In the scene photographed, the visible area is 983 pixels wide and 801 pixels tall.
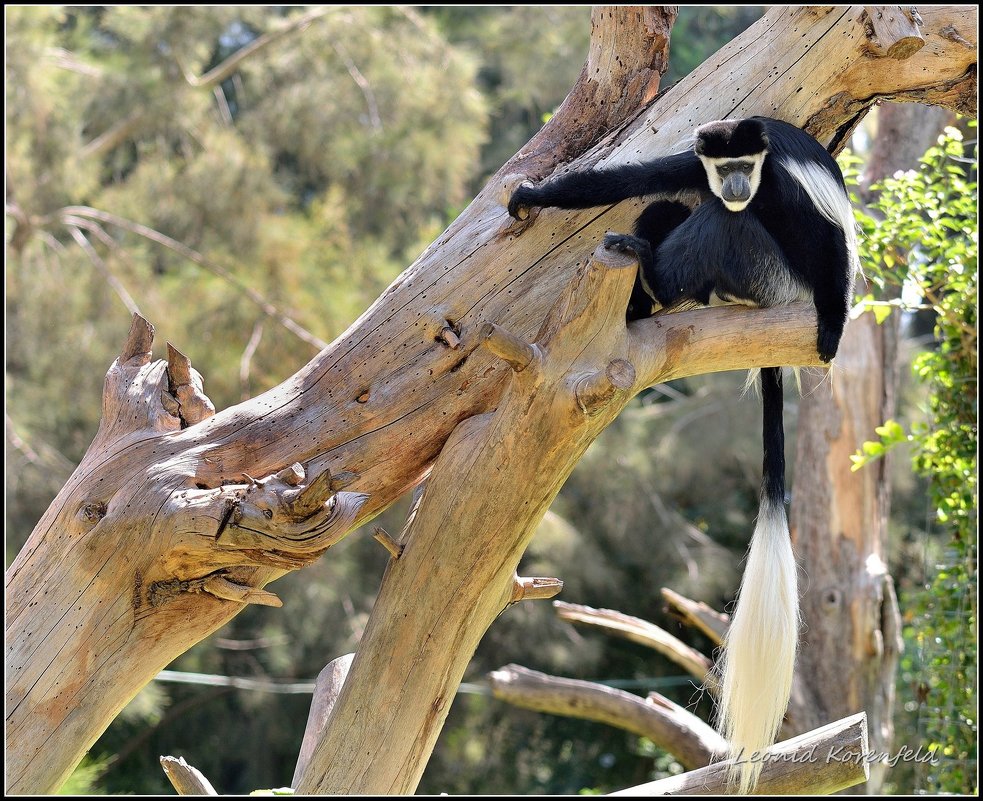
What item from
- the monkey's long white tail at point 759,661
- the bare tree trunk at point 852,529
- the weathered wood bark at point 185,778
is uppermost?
the weathered wood bark at point 185,778

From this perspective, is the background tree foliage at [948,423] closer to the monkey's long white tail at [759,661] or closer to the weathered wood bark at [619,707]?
the weathered wood bark at [619,707]

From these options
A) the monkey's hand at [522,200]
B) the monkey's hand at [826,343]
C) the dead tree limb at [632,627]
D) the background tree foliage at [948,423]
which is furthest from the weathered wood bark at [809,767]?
the monkey's hand at [522,200]

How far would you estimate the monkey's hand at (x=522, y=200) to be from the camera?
2.17m

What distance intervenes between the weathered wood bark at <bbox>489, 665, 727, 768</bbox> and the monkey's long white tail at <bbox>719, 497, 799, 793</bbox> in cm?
106

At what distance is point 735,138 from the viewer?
206 cm

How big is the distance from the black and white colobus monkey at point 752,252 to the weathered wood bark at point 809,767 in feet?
0.22

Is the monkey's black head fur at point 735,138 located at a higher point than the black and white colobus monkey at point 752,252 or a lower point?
higher

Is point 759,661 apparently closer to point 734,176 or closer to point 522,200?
point 734,176

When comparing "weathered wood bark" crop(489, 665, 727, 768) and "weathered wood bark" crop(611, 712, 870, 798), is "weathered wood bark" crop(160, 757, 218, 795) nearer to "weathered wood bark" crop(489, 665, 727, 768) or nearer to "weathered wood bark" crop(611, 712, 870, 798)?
"weathered wood bark" crop(611, 712, 870, 798)

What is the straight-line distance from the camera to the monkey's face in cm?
205

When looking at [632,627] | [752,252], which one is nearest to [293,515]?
[752,252]

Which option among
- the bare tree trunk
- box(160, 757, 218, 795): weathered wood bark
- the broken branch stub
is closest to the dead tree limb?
the bare tree trunk

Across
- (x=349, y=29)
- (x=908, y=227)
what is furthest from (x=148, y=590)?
(x=349, y=29)

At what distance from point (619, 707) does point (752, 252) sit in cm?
170
